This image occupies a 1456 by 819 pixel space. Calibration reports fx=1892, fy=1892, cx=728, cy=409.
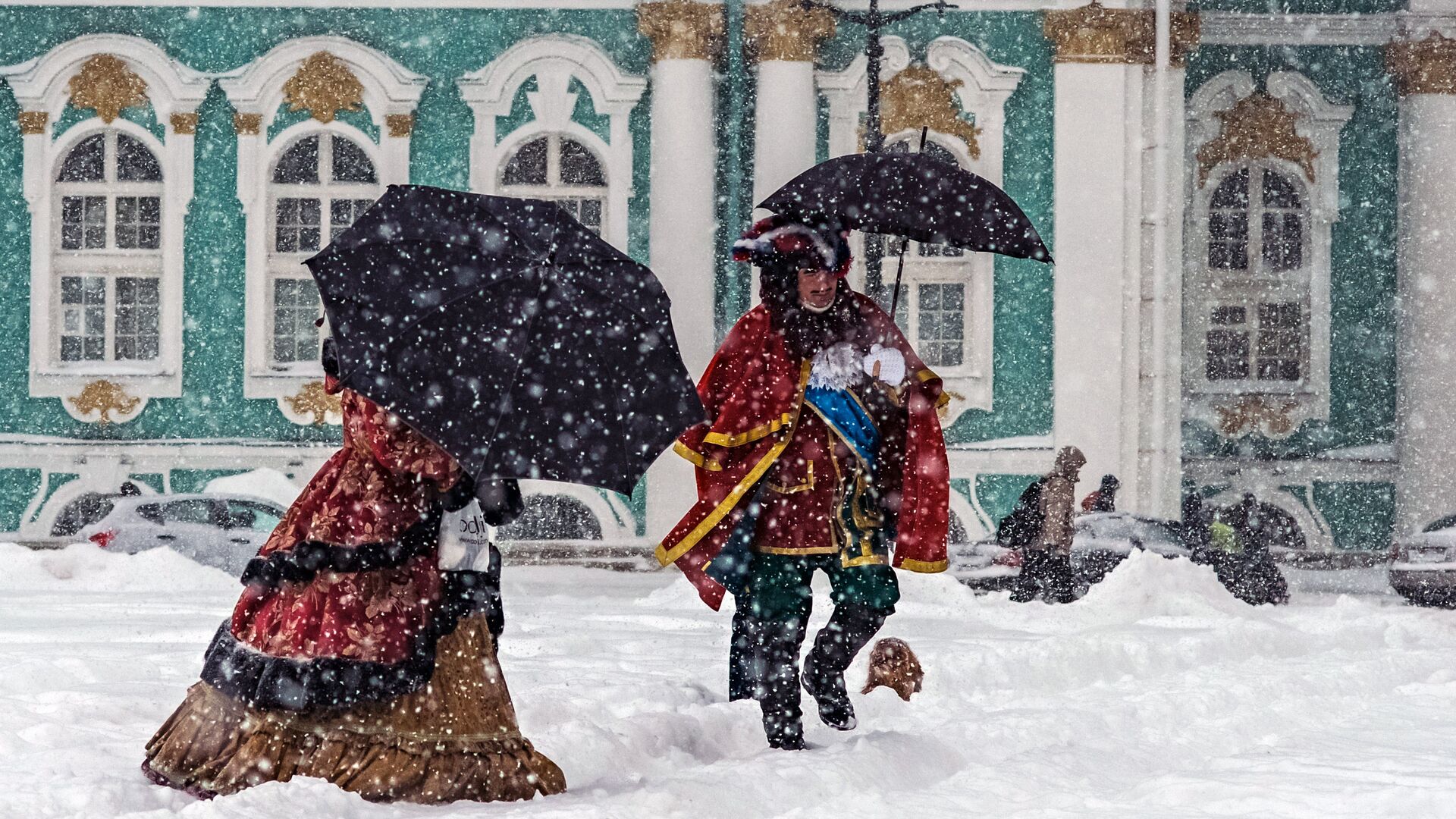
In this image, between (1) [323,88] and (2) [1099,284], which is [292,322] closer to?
(1) [323,88]

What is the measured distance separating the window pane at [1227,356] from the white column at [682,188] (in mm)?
5430

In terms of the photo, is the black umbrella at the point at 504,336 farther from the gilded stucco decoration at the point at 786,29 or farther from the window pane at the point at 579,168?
the window pane at the point at 579,168

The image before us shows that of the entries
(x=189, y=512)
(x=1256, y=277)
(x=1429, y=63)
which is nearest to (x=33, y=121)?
(x=189, y=512)

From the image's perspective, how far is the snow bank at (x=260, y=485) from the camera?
17797 millimetres

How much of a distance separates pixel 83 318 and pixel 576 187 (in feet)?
16.4

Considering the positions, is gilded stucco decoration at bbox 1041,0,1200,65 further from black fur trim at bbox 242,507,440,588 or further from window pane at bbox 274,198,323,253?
black fur trim at bbox 242,507,440,588

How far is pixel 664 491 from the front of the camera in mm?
17984

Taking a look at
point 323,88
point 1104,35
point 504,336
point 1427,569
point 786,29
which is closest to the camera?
point 504,336

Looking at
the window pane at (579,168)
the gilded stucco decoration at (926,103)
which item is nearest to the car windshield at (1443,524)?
the gilded stucco decoration at (926,103)

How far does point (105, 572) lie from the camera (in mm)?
13742

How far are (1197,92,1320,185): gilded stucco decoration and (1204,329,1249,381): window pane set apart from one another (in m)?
1.62

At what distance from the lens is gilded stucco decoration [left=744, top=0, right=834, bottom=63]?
18141mm

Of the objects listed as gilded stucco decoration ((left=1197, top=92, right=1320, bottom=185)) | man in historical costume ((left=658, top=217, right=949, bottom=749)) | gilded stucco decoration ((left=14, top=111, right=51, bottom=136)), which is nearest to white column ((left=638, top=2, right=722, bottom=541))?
gilded stucco decoration ((left=1197, top=92, right=1320, bottom=185))

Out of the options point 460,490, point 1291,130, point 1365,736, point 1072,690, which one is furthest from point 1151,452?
point 460,490
